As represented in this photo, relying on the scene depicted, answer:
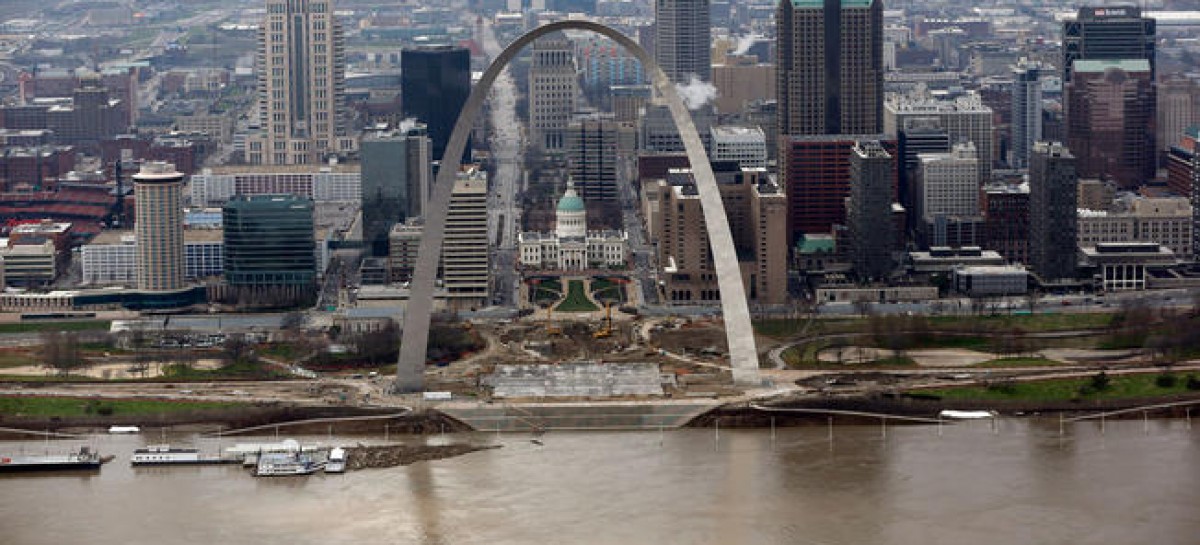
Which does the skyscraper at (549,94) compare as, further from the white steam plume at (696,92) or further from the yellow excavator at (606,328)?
the yellow excavator at (606,328)

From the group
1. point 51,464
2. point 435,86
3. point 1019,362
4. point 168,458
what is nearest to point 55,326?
point 51,464

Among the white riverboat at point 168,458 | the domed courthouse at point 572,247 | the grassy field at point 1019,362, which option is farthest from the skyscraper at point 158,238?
the grassy field at point 1019,362

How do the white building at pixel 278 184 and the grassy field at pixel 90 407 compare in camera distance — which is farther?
the white building at pixel 278 184

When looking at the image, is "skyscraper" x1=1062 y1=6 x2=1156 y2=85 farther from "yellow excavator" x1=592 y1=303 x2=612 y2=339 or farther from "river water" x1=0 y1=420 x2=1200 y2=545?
"river water" x1=0 y1=420 x2=1200 y2=545

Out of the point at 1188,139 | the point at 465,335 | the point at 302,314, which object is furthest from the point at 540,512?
the point at 1188,139

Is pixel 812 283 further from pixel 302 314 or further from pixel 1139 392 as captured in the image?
pixel 1139 392

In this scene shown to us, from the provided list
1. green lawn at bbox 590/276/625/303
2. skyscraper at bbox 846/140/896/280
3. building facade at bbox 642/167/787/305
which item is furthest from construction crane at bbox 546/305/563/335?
skyscraper at bbox 846/140/896/280
